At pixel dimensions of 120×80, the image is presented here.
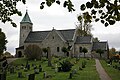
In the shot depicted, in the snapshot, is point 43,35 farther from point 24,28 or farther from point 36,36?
point 24,28

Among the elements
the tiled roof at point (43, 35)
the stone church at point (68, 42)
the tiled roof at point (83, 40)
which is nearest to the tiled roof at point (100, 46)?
the stone church at point (68, 42)

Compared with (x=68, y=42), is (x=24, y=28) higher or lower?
higher

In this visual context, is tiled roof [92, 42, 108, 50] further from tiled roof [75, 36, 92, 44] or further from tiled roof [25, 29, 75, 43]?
tiled roof [25, 29, 75, 43]

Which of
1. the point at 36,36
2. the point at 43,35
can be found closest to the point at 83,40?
the point at 43,35

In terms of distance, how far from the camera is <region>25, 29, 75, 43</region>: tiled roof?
64188 millimetres

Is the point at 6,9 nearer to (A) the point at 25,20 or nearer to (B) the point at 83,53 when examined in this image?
(B) the point at 83,53

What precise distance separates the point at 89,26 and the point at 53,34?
10.8 metres

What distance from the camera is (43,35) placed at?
6825cm

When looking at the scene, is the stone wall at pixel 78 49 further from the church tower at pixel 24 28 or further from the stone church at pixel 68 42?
the church tower at pixel 24 28

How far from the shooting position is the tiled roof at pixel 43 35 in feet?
211

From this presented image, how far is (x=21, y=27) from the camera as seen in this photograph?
7106 centimetres

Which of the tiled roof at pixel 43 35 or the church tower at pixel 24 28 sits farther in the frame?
the church tower at pixel 24 28

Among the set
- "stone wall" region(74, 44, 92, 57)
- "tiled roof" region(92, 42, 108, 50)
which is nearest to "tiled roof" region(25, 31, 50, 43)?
"stone wall" region(74, 44, 92, 57)

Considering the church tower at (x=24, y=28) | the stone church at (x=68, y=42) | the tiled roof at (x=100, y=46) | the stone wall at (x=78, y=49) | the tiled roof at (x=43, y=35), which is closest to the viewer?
the stone wall at (x=78, y=49)
